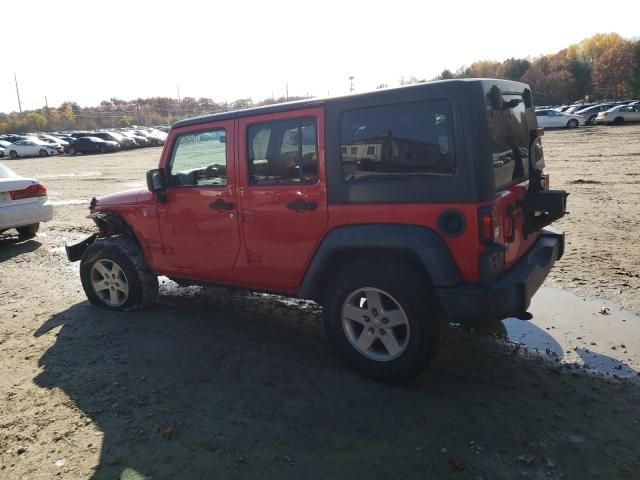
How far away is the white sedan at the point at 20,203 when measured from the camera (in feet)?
26.5

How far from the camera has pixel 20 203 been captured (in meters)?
8.29

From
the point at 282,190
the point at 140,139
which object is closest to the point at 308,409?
the point at 282,190

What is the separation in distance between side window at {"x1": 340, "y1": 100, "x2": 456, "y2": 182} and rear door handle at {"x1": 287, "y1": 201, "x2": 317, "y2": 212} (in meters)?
0.35

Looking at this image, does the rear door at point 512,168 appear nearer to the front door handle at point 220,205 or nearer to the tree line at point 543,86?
the front door handle at point 220,205

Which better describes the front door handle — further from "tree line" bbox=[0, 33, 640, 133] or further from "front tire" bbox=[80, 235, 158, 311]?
"tree line" bbox=[0, 33, 640, 133]

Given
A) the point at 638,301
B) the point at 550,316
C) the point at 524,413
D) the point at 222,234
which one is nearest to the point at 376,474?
the point at 524,413

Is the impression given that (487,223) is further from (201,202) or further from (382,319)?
(201,202)

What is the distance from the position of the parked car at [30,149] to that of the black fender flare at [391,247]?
40.1 metres

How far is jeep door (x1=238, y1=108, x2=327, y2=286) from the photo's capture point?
12.2 feet

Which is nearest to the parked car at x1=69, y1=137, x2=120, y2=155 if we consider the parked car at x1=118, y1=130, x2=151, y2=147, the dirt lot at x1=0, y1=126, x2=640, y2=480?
the parked car at x1=118, y1=130, x2=151, y2=147

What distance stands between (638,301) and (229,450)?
4110mm

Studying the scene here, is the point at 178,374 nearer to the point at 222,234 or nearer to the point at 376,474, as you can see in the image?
the point at 222,234

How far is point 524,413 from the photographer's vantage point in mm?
3162

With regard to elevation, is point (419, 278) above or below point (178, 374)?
above
